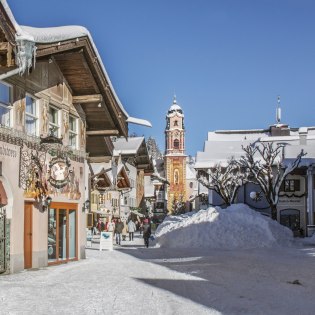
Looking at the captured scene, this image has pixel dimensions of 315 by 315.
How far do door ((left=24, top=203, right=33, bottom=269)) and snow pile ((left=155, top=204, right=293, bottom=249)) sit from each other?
13752mm

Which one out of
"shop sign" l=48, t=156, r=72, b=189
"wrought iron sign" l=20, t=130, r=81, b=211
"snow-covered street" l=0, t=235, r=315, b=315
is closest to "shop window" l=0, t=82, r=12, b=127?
"wrought iron sign" l=20, t=130, r=81, b=211

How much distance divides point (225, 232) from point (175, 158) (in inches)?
3390

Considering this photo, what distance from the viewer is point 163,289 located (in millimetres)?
13148

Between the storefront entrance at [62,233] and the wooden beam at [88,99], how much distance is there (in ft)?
12.2

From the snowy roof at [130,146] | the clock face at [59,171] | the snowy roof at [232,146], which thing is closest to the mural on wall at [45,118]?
the clock face at [59,171]

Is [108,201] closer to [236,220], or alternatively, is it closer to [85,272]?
[236,220]

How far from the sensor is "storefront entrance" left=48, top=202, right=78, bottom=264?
Answer: 19.6 m

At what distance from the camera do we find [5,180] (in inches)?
651

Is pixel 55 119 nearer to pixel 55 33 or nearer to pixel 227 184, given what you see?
pixel 55 33

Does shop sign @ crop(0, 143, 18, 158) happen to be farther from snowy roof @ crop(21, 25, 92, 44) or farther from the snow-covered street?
the snow-covered street

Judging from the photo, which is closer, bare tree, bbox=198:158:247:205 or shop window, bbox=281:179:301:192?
bare tree, bbox=198:158:247:205

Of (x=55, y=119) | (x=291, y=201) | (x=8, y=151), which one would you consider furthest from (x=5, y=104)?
(x=291, y=201)

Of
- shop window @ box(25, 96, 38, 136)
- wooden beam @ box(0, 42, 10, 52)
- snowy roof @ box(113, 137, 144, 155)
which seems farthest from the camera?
snowy roof @ box(113, 137, 144, 155)

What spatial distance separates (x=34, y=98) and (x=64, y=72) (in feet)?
7.72
